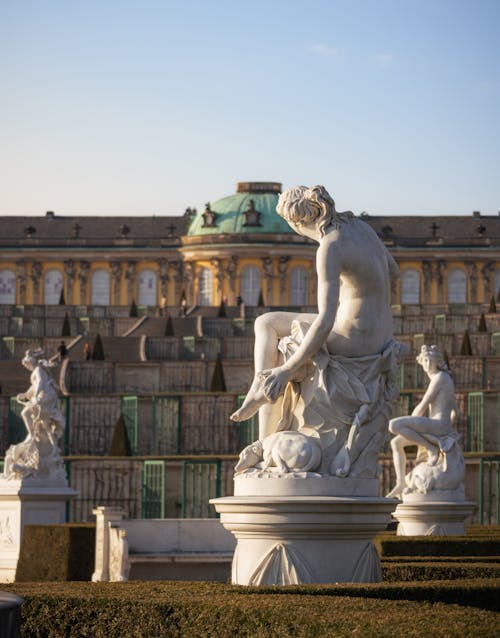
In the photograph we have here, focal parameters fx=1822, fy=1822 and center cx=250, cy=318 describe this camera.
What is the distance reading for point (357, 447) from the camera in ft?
31.1

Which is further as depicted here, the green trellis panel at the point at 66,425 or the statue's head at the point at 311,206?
the green trellis panel at the point at 66,425

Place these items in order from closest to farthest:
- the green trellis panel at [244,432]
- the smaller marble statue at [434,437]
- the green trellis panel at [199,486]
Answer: the smaller marble statue at [434,437] → the green trellis panel at [199,486] → the green trellis panel at [244,432]

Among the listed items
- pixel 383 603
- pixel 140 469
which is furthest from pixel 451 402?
pixel 140 469

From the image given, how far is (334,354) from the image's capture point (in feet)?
31.5

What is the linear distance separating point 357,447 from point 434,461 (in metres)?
8.72

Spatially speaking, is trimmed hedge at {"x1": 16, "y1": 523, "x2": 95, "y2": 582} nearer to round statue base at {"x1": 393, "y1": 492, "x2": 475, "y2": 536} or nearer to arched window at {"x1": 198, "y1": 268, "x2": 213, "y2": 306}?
round statue base at {"x1": 393, "y1": 492, "x2": 475, "y2": 536}

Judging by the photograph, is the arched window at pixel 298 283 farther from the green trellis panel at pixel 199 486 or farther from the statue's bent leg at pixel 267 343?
the statue's bent leg at pixel 267 343

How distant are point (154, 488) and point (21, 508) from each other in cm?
855

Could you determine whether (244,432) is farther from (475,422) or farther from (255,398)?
(255,398)

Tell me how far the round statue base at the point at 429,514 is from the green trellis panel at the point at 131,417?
700 inches

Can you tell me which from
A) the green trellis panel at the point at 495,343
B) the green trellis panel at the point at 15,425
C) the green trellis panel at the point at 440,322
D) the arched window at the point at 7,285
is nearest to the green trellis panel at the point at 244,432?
the green trellis panel at the point at 15,425

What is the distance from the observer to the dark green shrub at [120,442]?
33.0 metres

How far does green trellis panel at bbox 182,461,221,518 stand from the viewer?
99.6 feet

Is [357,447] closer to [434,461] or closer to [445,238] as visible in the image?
[434,461]
